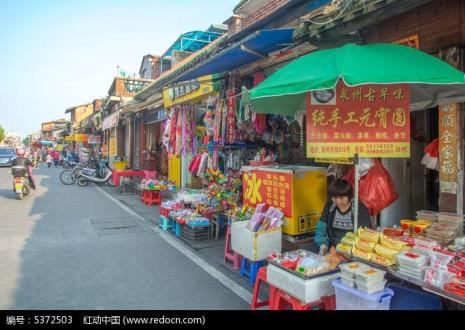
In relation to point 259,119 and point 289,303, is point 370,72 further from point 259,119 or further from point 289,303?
point 259,119

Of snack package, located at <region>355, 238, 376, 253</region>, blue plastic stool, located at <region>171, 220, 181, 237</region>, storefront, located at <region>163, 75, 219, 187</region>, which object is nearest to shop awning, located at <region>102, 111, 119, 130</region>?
storefront, located at <region>163, 75, 219, 187</region>

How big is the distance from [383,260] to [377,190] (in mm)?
1251

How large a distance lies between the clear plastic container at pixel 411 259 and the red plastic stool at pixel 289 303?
0.83 meters

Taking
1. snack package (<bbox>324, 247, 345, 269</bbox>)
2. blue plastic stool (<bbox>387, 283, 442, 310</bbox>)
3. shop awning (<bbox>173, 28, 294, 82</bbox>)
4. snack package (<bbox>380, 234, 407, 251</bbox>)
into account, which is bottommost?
blue plastic stool (<bbox>387, 283, 442, 310</bbox>)

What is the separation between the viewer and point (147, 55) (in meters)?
26.1

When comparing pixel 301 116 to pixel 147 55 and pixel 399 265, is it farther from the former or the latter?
pixel 147 55

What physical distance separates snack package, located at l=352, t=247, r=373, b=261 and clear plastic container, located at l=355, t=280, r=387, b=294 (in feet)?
0.93

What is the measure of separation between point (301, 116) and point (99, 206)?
7.84 m

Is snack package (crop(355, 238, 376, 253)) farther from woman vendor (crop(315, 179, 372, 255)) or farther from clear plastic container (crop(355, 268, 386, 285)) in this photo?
woman vendor (crop(315, 179, 372, 255))

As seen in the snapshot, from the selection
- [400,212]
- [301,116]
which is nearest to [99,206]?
[301,116]

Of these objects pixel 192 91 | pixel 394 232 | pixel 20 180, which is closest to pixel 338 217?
pixel 394 232

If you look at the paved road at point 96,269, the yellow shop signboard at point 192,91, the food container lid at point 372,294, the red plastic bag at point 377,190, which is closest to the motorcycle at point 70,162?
the paved road at point 96,269

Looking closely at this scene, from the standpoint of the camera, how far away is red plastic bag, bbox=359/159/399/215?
13.9ft
